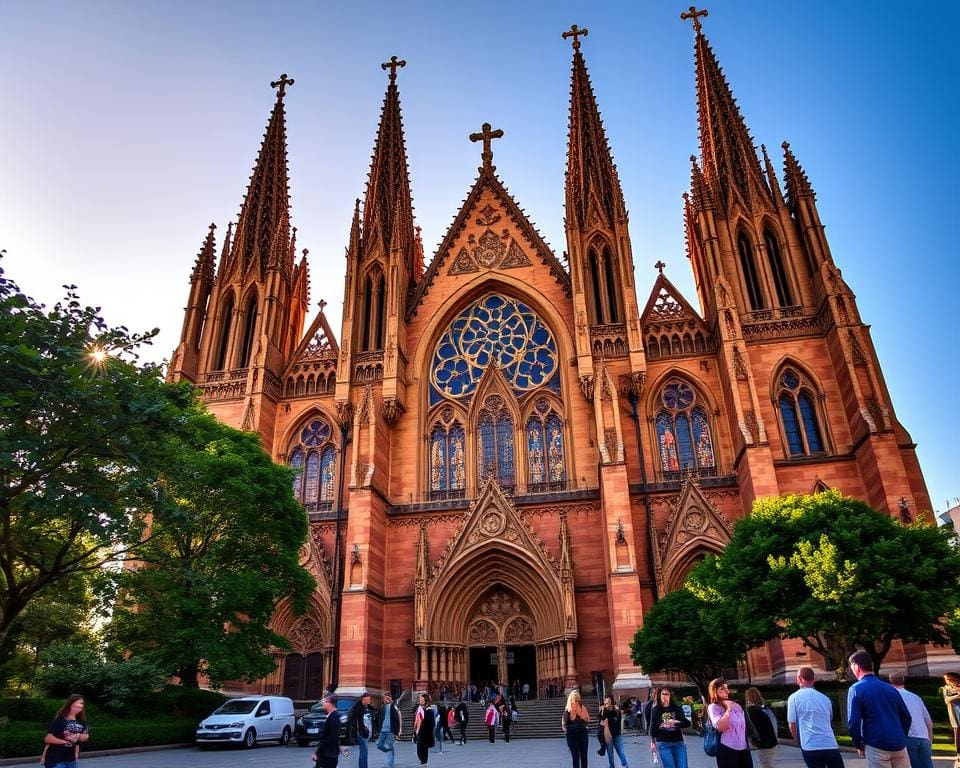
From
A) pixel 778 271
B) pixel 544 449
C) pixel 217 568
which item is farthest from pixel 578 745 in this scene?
pixel 778 271

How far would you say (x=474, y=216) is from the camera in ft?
126

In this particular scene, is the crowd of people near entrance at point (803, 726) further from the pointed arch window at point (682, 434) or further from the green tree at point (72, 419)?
the pointed arch window at point (682, 434)

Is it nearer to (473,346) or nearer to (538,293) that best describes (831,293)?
(538,293)

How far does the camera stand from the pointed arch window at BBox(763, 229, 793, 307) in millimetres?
32375

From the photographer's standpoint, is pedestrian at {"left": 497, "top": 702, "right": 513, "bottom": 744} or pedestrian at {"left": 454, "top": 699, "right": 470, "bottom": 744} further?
pedestrian at {"left": 454, "top": 699, "right": 470, "bottom": 744}

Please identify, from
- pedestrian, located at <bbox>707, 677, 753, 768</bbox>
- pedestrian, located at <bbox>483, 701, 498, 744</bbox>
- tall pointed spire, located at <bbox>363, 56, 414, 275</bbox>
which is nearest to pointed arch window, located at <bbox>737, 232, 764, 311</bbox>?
tall pointed spire, located at <bbox>363, 56, 414, 275</bbox>

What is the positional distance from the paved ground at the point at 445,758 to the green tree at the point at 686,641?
2.34 m

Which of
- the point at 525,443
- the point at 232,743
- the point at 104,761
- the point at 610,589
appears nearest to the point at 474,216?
the point at 525,443

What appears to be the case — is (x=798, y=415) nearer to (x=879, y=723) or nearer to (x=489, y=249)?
(x=489, y=249)

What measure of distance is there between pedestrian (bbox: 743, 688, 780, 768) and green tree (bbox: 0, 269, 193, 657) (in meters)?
12.1

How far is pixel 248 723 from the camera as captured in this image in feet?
65.7

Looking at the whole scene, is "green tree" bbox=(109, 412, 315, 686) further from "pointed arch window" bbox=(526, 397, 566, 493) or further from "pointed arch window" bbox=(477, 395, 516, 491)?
"pointed arch window" bbox=(526, 397, 566, 493)

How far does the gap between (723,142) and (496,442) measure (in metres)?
20.0

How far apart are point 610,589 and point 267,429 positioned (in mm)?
17235
